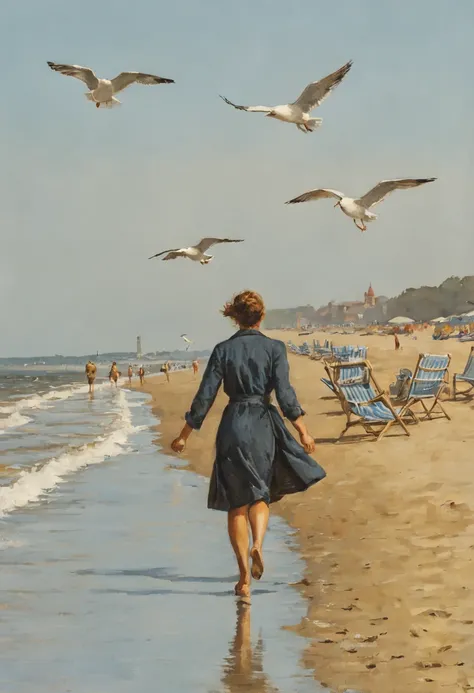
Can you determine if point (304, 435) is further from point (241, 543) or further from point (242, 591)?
point (242, 591)

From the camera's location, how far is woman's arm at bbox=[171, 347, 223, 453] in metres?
5.30

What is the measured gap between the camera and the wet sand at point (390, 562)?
13.3ft

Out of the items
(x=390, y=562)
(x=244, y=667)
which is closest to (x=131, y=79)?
(x=390, y=562)

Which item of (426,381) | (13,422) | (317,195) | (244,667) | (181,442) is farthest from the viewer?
(13,422)

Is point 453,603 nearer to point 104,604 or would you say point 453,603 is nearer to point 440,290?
point 104,604

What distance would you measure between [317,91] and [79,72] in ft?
9.83

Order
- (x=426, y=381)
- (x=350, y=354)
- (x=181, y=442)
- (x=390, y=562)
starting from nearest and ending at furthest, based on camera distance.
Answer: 1. (x=181, y=442)
2. (x=390, y=562)
3. (x=426, y=381)
4. (x=350, y=354)

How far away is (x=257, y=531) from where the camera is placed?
17.2ft

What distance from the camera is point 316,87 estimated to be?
11758mm

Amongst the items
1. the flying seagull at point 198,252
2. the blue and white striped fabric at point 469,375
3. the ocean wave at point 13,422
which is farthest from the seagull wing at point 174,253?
the ocean wave at point 13,422

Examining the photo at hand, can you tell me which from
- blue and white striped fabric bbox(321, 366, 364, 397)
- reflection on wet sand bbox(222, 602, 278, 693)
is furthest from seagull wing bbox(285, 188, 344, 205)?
reflection on wet sand bbox(222, 602, 278, 693)

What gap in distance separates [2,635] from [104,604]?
72 centimetres

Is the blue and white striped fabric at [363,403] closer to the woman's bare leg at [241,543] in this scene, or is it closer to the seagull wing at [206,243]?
the seagull wing at [206,243]

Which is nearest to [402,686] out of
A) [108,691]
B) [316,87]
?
[108,691]
